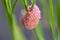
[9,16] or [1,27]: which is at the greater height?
[9,16]

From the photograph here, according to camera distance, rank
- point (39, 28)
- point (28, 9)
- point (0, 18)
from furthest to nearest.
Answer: point (0, 18) → point (39, 28) → point (28, 9)

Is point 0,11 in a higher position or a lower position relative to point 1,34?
higher

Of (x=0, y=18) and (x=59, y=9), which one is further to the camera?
(x=0, y=18)

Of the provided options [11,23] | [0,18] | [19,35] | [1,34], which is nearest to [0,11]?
[0,18]

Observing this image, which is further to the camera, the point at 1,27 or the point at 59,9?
the point at 1,27

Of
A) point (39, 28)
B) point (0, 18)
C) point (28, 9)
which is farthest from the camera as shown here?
point (0, 18)

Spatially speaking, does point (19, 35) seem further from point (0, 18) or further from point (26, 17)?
point (0, 18)

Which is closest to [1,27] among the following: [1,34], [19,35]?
[1,34]

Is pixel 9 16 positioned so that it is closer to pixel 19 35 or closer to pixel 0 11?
pixel 19 35

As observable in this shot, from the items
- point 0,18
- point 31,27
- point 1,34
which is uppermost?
point 31,27
